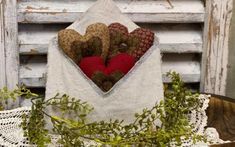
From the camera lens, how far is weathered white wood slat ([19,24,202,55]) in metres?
1.20

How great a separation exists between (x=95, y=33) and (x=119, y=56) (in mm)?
72

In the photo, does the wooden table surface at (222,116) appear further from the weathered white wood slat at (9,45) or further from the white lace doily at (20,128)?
the weathered white wood slat at (9,45)

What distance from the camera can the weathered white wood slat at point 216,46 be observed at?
48.6 inches

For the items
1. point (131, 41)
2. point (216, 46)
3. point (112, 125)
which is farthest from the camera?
point (216, 46)

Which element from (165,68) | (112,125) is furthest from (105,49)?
(165,68)

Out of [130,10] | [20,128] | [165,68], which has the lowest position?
[20,128]

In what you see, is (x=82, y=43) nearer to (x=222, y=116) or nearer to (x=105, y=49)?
(x=105, y=49)

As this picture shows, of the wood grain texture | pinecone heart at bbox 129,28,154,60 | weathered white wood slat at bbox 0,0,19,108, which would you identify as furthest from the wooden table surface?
weathered white wood slat at bbox 0,0,19,108

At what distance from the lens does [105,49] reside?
3.36ft

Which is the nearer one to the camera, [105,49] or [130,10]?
[105,49]

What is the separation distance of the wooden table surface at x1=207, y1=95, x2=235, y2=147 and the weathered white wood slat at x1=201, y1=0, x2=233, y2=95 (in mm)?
77

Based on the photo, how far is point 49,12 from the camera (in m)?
1.18

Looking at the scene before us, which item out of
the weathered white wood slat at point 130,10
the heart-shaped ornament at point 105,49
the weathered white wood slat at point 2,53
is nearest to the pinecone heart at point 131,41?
the heart-shaped ornament at point 105,49

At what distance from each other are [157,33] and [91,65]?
1.04 ft
